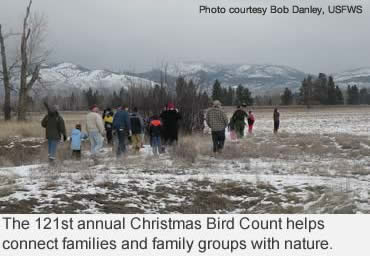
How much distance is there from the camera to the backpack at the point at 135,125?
1363 centimetres

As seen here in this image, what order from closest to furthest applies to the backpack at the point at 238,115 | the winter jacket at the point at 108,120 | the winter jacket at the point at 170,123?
the winter jacket at the point at 170,123
the winter jacket at the point at 108,120
the backpack at the point at 238,115

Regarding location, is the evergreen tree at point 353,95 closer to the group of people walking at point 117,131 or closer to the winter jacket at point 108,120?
the winter jacket at point 108,120

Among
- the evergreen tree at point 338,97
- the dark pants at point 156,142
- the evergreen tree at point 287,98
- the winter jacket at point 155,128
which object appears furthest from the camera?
the evergreen tree at point 287,98

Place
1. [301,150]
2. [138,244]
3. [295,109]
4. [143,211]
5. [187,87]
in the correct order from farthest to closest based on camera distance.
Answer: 1. [295,109]
2. [187,87]
3. [301,150]
4. [143,211]
5. [138,244]

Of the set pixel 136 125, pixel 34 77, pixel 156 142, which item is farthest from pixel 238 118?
pixel 34 77

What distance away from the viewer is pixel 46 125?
429 inches

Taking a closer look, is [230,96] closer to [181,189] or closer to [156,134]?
[156,134]

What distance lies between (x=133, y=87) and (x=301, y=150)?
759cm

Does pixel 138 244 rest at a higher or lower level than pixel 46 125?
lower

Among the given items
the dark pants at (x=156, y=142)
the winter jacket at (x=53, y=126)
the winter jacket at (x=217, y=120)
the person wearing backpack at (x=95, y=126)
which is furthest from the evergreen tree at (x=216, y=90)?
the winter jacket at (x=53, y=126)

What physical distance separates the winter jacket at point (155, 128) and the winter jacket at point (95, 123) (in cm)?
172

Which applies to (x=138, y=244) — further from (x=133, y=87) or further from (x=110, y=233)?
(x=133, y=87)

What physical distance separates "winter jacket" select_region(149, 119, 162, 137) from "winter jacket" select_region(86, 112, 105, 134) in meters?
1.72

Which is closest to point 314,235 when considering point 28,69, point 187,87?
point 187,87
